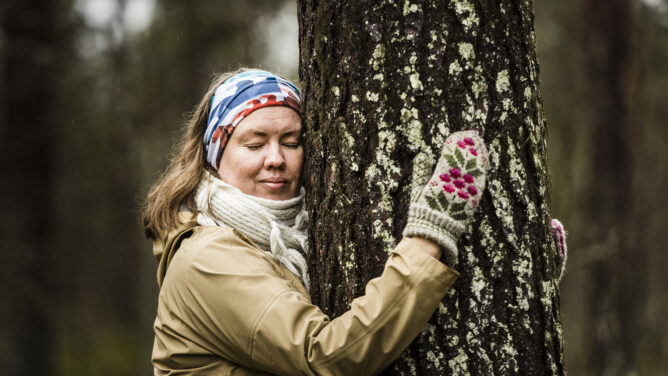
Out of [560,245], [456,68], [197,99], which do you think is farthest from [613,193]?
[197,99]

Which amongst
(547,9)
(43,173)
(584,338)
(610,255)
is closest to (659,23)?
(547,9)

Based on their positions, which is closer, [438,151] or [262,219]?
[438,151]

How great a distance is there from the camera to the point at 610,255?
254 inches

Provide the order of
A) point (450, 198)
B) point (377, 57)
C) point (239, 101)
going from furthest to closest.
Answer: point (239, 101) < point (377, 57) < point (450, 198)

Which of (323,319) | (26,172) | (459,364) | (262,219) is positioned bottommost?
(459,364)

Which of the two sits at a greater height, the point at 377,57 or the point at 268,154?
the point at 377,57

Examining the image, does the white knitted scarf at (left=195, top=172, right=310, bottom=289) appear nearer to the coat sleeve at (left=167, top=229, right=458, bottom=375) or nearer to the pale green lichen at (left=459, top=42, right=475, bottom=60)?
the coat sleeve at (left=167, top=229, right=458, bottom=375)

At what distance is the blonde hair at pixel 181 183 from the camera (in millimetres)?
2613

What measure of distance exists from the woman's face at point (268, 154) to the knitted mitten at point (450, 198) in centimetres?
74

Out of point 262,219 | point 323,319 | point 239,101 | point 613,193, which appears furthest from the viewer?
point 613,193

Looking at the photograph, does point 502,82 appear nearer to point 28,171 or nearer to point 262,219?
point 262,219

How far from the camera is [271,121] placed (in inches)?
102

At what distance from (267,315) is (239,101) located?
106 centimetres

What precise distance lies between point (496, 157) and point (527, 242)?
305mm
